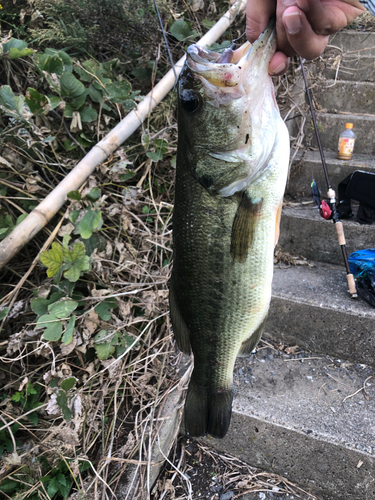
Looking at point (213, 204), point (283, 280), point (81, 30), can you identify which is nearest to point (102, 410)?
point (213, 204)

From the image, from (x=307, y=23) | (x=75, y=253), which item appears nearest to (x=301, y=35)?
(x=307, y=23)

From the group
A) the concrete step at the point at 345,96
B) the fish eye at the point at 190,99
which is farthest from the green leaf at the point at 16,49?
the concrete step at the point at 345,96

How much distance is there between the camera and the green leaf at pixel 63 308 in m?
1.57

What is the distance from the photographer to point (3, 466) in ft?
4.65

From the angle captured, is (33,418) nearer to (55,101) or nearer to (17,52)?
(55,101)

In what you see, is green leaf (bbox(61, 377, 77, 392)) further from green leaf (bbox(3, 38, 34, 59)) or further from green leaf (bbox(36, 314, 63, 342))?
green leaf (bbox(3, 38, 34, 59))

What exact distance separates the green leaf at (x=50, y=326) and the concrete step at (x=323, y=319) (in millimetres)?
1287

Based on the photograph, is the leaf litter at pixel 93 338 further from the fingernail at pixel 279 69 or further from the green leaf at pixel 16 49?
the fingernail at pixel 279 69

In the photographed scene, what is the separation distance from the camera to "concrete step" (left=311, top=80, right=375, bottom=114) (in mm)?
3105

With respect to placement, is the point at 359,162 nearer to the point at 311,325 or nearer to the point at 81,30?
the point at 311,325

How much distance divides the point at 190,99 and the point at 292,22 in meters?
0.32

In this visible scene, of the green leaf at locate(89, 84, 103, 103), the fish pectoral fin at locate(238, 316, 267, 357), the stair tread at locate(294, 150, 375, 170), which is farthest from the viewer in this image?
the stair tread at locate(294, 150, 375, 170)

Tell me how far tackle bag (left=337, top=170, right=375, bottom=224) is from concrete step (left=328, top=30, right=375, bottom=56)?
1975 millimetres

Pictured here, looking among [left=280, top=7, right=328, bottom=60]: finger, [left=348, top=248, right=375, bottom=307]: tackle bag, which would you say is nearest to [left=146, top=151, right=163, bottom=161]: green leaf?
[left=280, top=7, right=328, bottom=60]: finger
